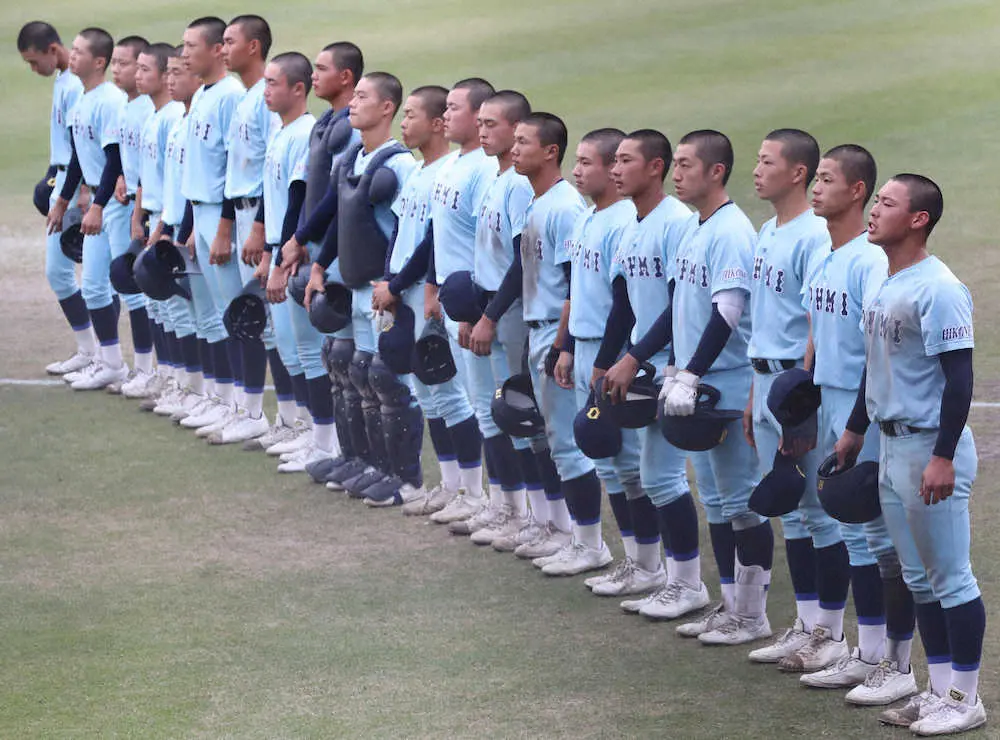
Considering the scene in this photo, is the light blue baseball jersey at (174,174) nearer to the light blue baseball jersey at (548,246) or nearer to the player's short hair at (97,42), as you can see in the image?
the player's short hair at (97,42)

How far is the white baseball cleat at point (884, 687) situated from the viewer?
6414 mm

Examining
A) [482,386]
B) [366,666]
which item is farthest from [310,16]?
[366,666]

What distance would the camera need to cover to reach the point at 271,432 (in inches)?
433

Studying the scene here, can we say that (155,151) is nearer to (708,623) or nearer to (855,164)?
(708,623)

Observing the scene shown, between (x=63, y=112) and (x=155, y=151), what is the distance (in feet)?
4.82

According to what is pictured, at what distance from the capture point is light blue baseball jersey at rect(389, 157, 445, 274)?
9.09 metres

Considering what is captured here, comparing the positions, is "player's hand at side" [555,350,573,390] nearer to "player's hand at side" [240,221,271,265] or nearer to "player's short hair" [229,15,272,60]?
"player's hand at side" [240,221,271,265]

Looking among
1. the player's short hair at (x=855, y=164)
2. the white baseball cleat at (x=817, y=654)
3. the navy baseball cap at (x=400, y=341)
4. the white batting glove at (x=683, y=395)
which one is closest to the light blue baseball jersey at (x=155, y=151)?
the navy baseball cap at (x=400, y=341)

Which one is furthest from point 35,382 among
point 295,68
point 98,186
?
point 295,68

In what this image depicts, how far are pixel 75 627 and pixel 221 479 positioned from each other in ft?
8.62

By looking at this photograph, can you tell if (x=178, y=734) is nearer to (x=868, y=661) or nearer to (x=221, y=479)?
(x=868, y=661)

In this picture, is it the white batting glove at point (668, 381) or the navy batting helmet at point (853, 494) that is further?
the white batting glove at point (668, 381)

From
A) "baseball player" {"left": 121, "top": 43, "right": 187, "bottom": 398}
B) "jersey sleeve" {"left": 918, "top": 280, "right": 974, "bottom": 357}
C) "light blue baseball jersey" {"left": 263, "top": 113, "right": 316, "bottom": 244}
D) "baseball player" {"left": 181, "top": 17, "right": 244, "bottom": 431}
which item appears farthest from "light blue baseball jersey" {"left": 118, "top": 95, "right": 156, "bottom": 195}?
"jersey sleeve" {"left": 918, "top": 280, "right": 974, "bottom": 357}

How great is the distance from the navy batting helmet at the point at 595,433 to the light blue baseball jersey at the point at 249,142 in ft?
12.0
